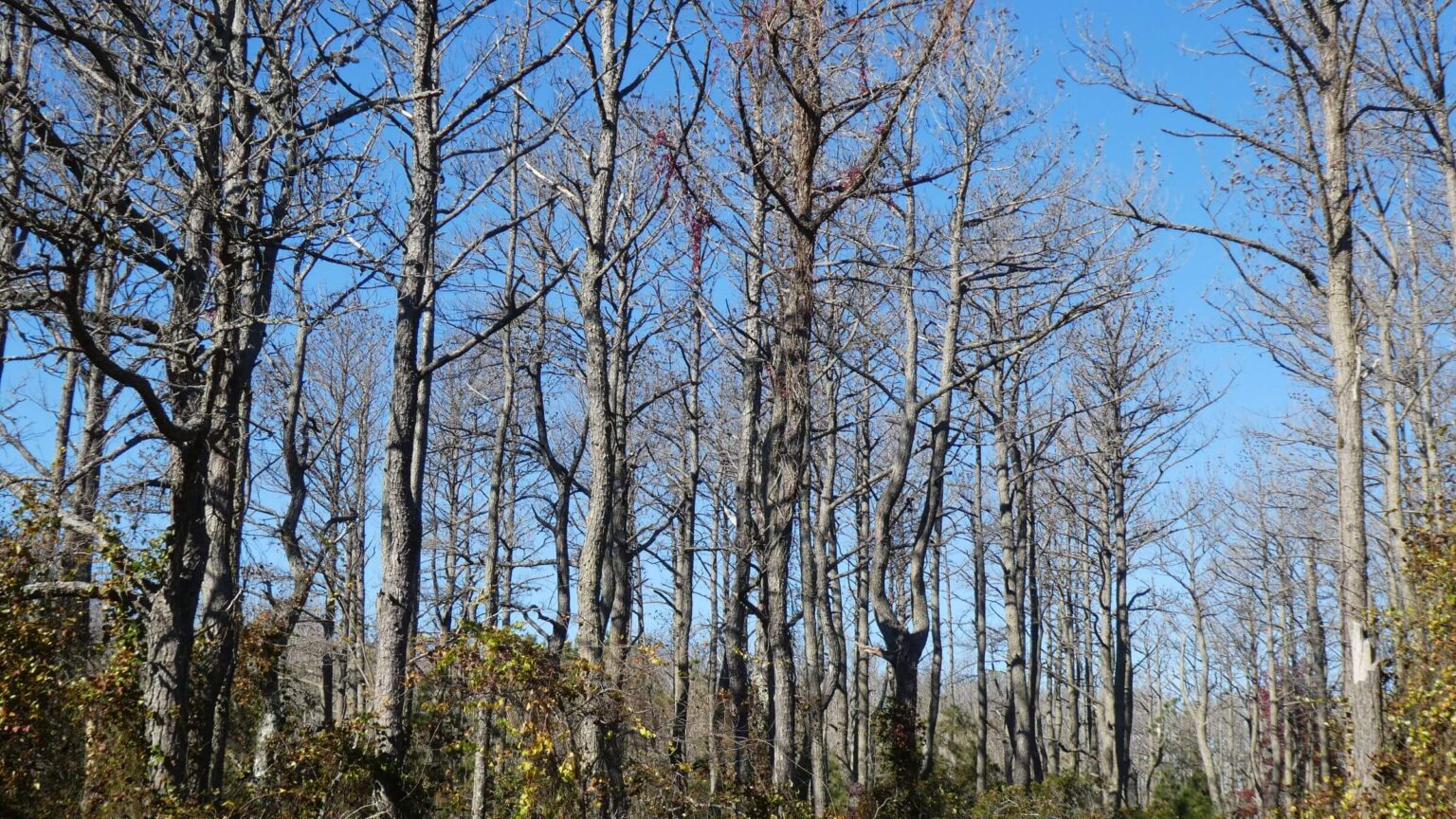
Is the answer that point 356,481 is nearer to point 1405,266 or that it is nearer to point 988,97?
point 988,97

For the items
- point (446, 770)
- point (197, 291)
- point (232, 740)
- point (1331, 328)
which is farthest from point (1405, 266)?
point (232, 740)

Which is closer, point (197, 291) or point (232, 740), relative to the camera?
point (197, 291)

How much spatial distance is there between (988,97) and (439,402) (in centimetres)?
1415

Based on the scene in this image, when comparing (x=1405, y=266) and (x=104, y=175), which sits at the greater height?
(x=1405, y=266)

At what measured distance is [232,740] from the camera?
47.7 feet

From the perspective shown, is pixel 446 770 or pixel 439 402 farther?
pixel 439 402

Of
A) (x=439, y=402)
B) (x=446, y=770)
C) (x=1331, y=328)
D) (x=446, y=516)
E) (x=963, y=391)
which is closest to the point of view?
(x=1331, y=328)

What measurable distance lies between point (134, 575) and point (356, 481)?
1626 centimetres

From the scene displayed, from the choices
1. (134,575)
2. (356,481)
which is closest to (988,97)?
(134,575)

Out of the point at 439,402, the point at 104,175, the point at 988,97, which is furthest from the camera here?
the point at 439,402

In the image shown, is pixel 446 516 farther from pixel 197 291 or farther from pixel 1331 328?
pixel 1331 328

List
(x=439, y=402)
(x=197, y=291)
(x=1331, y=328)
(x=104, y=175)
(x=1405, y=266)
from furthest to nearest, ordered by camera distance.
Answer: (x=439, y=402), (x=1405, y=266), (x=1331, y=328), (x=197, y=291), (x=104, y=175)

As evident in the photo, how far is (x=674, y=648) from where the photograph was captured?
19.8m

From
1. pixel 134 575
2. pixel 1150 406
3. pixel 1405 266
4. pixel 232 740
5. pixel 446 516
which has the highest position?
pixel 1405 266
